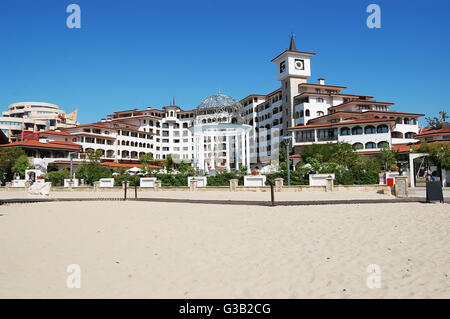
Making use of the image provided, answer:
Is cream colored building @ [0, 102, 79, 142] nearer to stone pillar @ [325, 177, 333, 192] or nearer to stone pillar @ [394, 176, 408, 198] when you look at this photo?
stone pillar @ [325, 177, 333, 192]

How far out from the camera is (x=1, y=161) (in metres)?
50.0

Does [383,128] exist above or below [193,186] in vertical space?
above

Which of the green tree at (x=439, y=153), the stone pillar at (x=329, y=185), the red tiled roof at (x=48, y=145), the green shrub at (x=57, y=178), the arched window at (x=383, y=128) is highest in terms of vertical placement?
the arched window at (x=383, y=128)

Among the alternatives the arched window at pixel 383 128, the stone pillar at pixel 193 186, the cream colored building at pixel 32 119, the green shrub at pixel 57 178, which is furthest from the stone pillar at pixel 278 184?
the cream colored building at pixel 32 119

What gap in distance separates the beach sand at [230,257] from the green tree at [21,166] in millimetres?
44876

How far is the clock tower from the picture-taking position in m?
63.9

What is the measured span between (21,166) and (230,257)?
53.2 meters

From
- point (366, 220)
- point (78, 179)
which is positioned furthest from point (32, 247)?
point (78, 179)

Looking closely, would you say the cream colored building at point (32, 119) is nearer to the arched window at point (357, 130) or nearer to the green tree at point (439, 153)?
the arched window at point (357, 130)

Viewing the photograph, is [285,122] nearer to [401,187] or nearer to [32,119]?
[401,187]

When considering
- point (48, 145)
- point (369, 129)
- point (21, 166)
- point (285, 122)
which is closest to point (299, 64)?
point (285, 122)

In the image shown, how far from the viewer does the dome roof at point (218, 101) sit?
39812 mm

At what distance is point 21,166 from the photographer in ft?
163

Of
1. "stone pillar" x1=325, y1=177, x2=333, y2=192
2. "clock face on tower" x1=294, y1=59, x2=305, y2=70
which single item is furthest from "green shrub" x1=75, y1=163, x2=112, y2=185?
"clock face on tower" x1=294, y1=59, x2=305, y2=70
